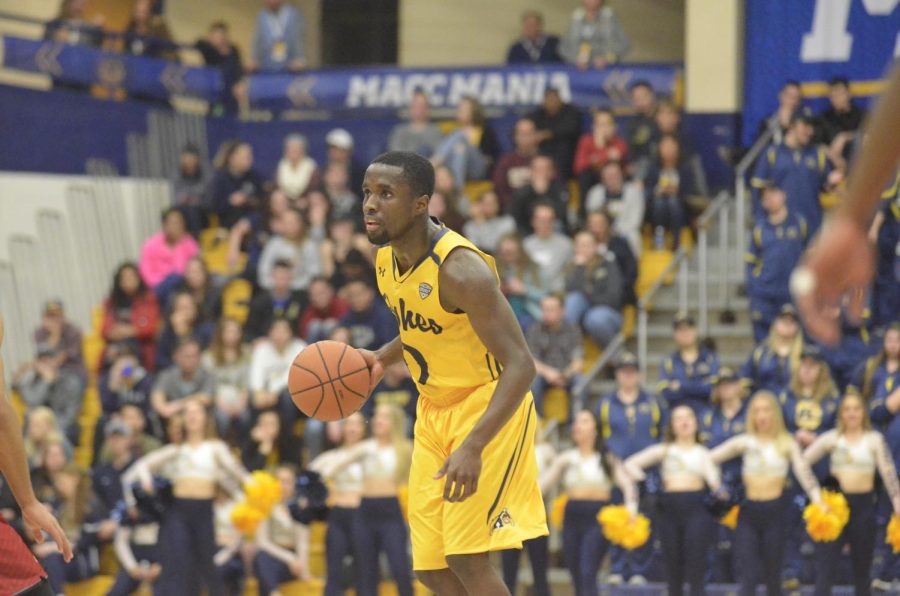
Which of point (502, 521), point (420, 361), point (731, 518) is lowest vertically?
point (731, 518)

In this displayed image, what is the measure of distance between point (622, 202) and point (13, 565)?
10.2 meters

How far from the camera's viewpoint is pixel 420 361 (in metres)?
5.66

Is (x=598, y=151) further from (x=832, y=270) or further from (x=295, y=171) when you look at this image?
(x=832, y=270)

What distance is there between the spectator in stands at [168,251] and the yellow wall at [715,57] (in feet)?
17.5

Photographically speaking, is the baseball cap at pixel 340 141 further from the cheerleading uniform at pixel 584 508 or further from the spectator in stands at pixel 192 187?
the cheerleading uniform at pixel 584 508

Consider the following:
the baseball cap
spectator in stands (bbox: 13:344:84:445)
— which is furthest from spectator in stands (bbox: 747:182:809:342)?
spectator in stands (bbox: 13:344:84:445)

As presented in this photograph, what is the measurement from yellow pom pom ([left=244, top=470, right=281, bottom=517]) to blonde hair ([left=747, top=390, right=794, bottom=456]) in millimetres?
3638

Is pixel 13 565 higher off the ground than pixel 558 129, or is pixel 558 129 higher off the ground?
pixel 558 129

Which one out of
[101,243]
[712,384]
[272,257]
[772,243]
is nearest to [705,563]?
[712,384]

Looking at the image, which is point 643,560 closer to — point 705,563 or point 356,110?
point 705,563

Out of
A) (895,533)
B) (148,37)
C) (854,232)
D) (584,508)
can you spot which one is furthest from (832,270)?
(148,37)

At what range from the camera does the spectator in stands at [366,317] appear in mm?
13055

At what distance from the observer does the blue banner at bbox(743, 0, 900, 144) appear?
14.4 metres

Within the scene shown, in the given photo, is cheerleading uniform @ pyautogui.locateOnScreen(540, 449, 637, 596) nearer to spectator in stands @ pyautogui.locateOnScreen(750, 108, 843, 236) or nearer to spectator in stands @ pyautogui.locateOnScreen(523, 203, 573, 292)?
spectator in stands @ pyautogui.locateOnScreen(523, 203, 573, 292)
